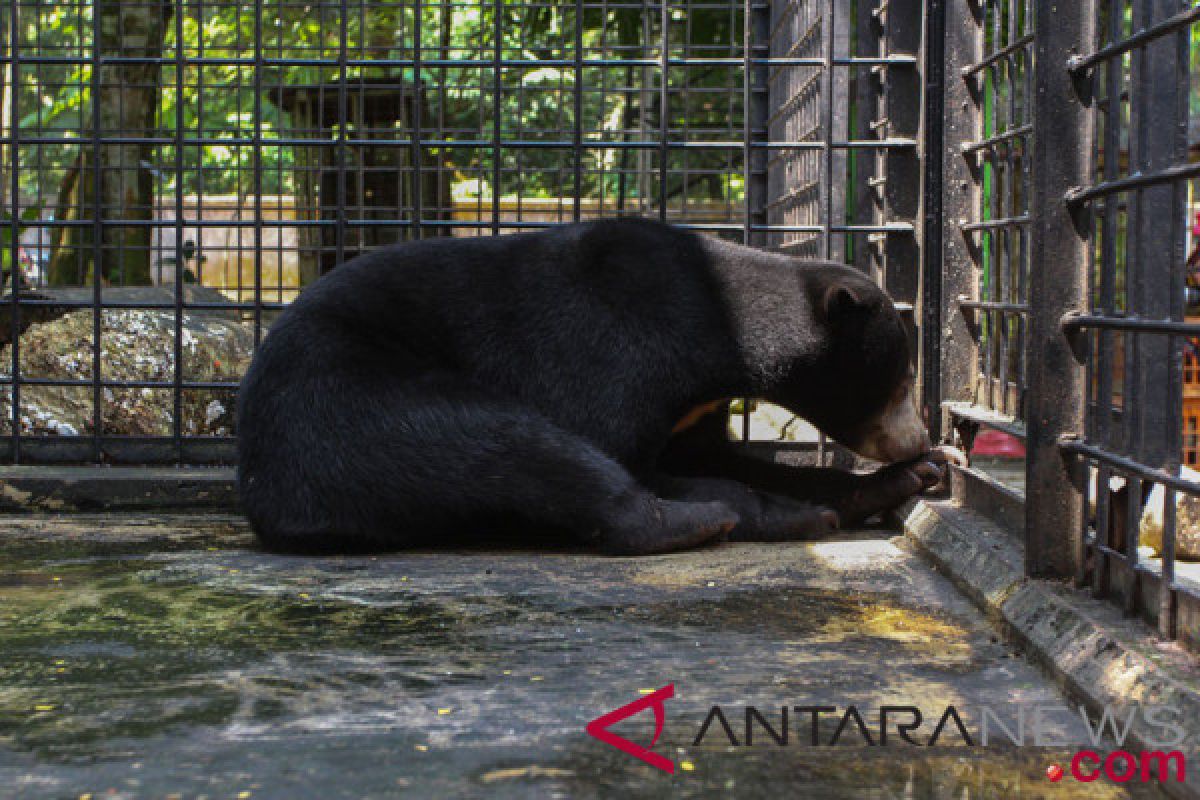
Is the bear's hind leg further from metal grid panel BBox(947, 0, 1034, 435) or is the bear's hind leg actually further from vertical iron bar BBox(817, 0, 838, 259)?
vertical iron bar BBox(817, 0, 838, 259)

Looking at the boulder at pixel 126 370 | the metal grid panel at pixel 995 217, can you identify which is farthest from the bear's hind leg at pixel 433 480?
the boulder at pixel 126 370

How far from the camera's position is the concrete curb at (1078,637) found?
2.38 metres

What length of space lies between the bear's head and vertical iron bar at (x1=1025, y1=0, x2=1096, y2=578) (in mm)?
1414

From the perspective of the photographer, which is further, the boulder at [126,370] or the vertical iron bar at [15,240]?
the boulder at [126,370]

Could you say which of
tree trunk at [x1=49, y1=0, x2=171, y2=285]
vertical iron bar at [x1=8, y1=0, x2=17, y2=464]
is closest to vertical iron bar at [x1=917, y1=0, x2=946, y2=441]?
vertical iron bar at [x1=8, y1=0, x2=17, y2=464]

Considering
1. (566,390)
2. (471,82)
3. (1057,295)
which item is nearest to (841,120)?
(566,390)

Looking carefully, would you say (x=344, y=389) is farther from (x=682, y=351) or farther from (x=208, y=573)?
(x=682, y=351)

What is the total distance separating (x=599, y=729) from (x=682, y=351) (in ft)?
7.73

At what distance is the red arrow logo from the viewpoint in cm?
232

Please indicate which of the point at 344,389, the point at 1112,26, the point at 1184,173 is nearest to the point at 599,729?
the point at 1184,173

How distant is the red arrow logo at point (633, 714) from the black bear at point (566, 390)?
5.85ft

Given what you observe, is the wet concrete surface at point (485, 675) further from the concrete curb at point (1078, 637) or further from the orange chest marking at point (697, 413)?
the orange chest marking at point (697, 413)

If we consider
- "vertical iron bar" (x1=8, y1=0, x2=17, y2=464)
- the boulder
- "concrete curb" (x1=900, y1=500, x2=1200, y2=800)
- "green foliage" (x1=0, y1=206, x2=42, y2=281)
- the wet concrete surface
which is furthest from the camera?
the boulder

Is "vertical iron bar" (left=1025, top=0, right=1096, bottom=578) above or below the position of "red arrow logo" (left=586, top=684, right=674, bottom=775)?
above
